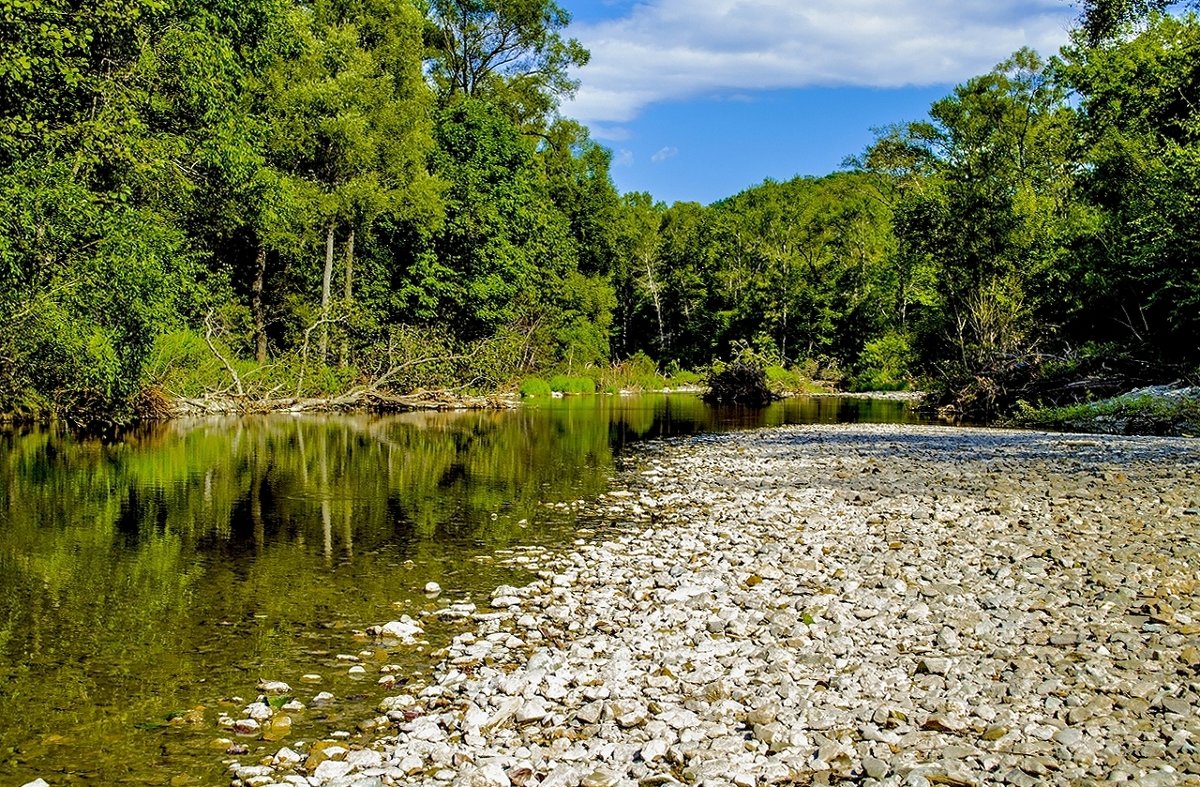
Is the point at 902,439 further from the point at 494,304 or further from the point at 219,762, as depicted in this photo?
the point at 494,304

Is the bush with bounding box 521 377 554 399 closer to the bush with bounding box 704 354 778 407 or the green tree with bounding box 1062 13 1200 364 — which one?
the bush with bounding box 704 354 778 407

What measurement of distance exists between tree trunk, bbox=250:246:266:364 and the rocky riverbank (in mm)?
28032

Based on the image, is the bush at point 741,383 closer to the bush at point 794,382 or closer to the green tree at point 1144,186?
the bush at point 794,382

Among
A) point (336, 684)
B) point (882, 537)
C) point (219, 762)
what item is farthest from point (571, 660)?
point (882, 537)

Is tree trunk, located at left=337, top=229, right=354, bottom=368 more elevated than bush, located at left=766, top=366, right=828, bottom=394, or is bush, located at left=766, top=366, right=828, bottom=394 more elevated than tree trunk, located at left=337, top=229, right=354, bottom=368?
tree trunk, located at left=337, top=229, right=354, bottom=368

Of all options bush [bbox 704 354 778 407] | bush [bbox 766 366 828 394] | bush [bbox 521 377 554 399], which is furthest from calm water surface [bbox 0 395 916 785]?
bush [bbox 766 366 828 394]

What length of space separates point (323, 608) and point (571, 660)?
260cm

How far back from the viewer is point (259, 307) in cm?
3488

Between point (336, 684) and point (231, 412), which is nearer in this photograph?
point (336, 684)

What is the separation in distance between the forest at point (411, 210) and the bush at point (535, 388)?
7.24 feet

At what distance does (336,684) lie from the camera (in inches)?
212

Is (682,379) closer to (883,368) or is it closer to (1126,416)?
(883,368)

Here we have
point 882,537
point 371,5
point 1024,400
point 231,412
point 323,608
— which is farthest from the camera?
point 371,5

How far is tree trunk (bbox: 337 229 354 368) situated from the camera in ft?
109
